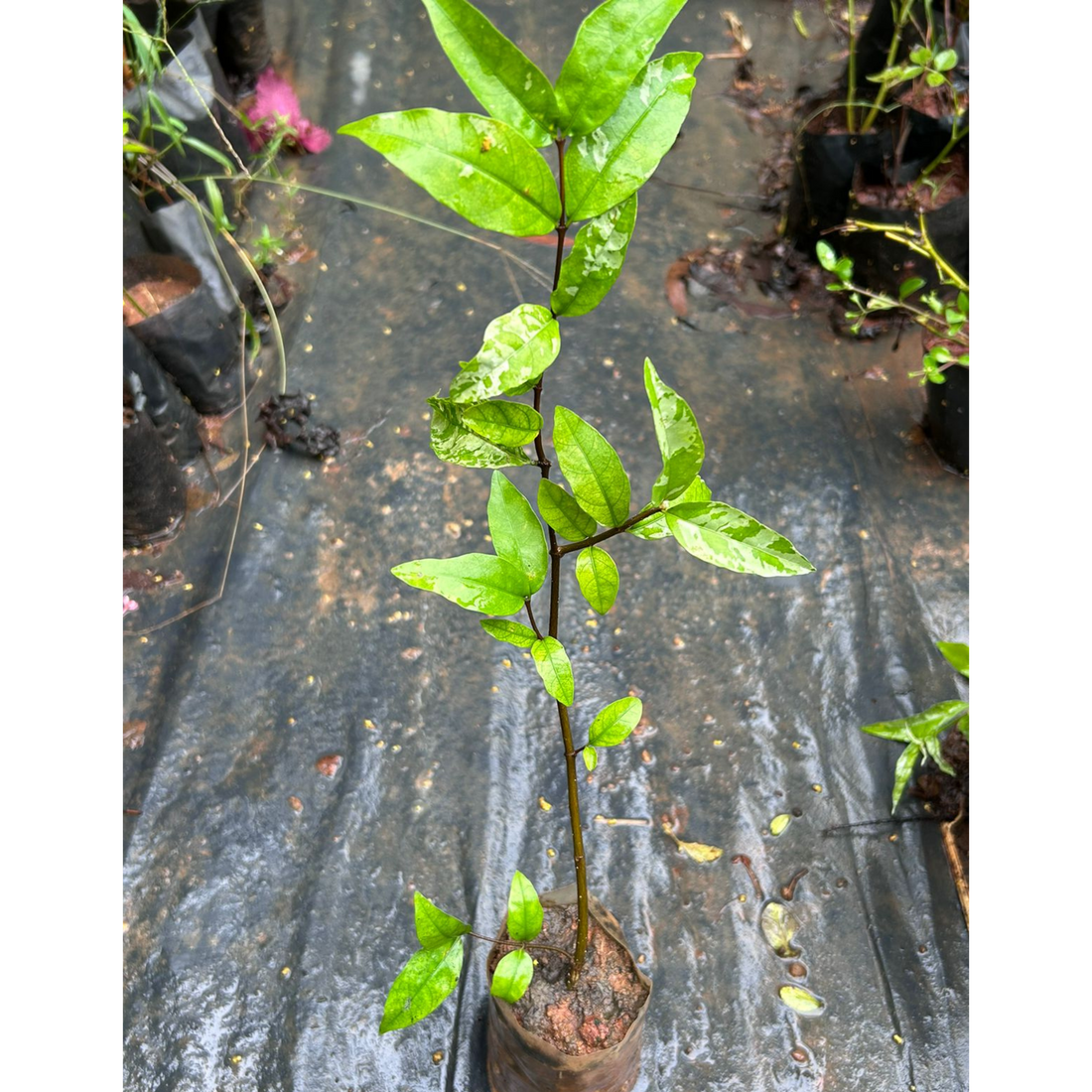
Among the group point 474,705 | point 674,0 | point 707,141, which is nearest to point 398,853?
point 474,705

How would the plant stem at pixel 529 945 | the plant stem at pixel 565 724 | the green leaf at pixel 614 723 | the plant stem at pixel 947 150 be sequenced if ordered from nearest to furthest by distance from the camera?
the plant stem at pixel 565 724 < the green leaf at pixel 614 723 < the plant stem at pixel 529 945 < the plant stem at pixel 947 150

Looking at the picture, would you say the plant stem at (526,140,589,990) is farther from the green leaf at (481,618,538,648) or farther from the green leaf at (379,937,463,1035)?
the green leaf at (379,937,463,1035)

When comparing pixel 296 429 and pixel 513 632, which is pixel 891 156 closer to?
pixel 296 429

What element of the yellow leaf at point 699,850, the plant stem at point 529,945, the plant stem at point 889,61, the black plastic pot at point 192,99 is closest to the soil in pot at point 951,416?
the plant stem at point 889,61

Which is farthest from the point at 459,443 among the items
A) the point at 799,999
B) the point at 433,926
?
the point at 799,999

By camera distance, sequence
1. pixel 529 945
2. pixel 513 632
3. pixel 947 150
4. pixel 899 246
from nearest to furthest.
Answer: pixel 513 632 → pixel 529 945 → pixel 947 150 → pixel 899 246

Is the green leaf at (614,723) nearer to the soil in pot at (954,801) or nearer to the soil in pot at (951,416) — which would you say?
the soil in pot at (954,801)
